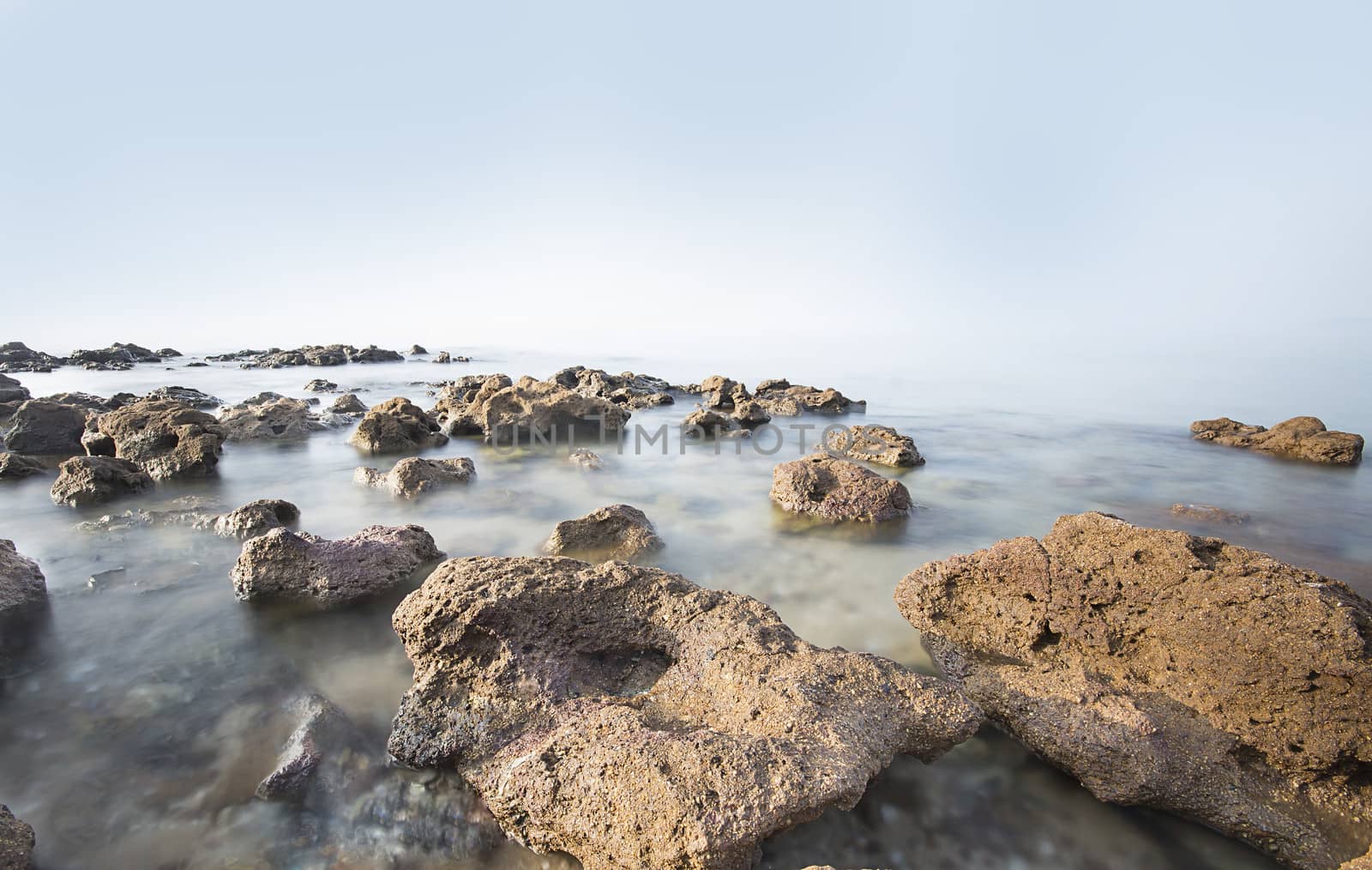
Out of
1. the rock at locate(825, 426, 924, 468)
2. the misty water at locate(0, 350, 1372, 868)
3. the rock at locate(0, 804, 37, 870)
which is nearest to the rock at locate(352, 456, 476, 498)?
the misty water at locate(0, 350, 1372, 868)

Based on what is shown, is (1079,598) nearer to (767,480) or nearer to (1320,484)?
(767,480)

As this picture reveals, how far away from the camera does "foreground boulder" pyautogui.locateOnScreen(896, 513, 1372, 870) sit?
2.50 meters

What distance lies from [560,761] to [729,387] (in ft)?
48.8

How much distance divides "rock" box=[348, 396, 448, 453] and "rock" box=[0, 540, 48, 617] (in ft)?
18.8

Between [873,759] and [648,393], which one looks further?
[648,393]

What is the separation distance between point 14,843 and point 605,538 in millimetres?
3876

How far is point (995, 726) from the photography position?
9.96 feet

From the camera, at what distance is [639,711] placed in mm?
2508

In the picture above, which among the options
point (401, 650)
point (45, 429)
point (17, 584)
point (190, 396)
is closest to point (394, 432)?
point (45, 429)

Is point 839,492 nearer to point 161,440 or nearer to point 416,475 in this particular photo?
point 416,475

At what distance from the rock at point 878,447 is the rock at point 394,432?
7.63 meters

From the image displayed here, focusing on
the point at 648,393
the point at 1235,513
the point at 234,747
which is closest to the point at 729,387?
the point at 648,393

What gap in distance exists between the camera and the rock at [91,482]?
670 cm

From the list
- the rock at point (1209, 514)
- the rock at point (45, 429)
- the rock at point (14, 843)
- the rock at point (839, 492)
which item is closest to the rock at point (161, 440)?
the rock at point (45, 429)
